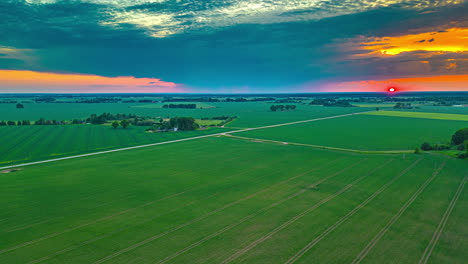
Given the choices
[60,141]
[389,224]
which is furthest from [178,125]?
[389,224]

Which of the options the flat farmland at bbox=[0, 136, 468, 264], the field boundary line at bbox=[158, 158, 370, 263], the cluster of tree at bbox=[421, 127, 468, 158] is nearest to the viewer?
the field boundary line at bbox=[158, 158, 370, 263]

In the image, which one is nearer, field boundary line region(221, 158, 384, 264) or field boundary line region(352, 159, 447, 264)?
field boundary line region(352, 159, 447, 264)

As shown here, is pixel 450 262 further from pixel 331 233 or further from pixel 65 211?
pixel 65 211

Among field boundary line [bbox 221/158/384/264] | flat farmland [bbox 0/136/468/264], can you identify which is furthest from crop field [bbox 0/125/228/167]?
field boundary line [bbox 221/158/384/264]

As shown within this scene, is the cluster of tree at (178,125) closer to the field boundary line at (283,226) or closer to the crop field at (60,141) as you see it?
the crop field at (60,141)

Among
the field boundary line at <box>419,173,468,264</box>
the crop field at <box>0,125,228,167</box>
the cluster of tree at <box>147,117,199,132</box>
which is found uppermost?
the cluster of tree at <box>147,117,199,132</box>

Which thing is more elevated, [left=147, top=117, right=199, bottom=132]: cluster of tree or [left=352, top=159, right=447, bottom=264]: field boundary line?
[left=147, top=117, right=199, bottom=132]: cluster of tree

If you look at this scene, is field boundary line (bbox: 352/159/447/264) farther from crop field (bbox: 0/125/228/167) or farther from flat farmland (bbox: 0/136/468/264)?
crop field (bbox: 0/125/228/167)

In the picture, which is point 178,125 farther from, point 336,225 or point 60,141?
point 336,225

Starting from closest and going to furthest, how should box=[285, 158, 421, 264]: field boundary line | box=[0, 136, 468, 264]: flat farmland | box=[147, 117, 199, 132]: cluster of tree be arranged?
box=[285, 158, 421, 264]: field boundary line, box=[0, 136, 468, 264]: flat farmland, box=[147, 117, 199, 132]: cluster of tree
